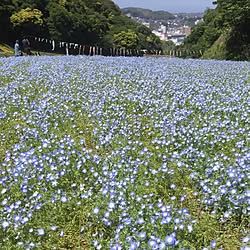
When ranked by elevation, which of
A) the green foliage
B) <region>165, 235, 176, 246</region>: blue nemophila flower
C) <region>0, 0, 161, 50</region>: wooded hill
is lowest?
the green foliage

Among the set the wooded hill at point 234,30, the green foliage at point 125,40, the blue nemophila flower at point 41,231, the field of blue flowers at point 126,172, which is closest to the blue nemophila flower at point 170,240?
the field of blue flowers at point 126,172

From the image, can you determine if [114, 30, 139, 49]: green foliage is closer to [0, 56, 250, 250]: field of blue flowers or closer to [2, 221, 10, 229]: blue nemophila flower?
[0, 56, 250, 250]: field of blue flowers

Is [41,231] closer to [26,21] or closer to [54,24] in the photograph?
[26,21]

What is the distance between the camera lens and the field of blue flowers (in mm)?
3402

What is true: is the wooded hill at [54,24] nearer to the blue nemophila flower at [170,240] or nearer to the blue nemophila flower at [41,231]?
the blue nemophila flower at [41,231]

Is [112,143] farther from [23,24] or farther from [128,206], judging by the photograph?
[23,24]

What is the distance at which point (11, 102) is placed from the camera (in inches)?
299

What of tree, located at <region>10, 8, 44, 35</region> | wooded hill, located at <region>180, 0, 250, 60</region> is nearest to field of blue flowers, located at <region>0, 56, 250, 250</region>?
wooded hill, located at <region>180, 0, 250, 60</region>

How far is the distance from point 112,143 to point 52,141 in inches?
27.0

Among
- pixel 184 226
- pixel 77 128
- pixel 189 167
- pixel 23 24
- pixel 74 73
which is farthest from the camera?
pixel 23 24

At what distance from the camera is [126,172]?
4301mm

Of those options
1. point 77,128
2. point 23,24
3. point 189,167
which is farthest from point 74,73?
point 23,24

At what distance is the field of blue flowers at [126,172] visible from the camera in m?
3.40

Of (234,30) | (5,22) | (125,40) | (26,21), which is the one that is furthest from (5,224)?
(125,40)
